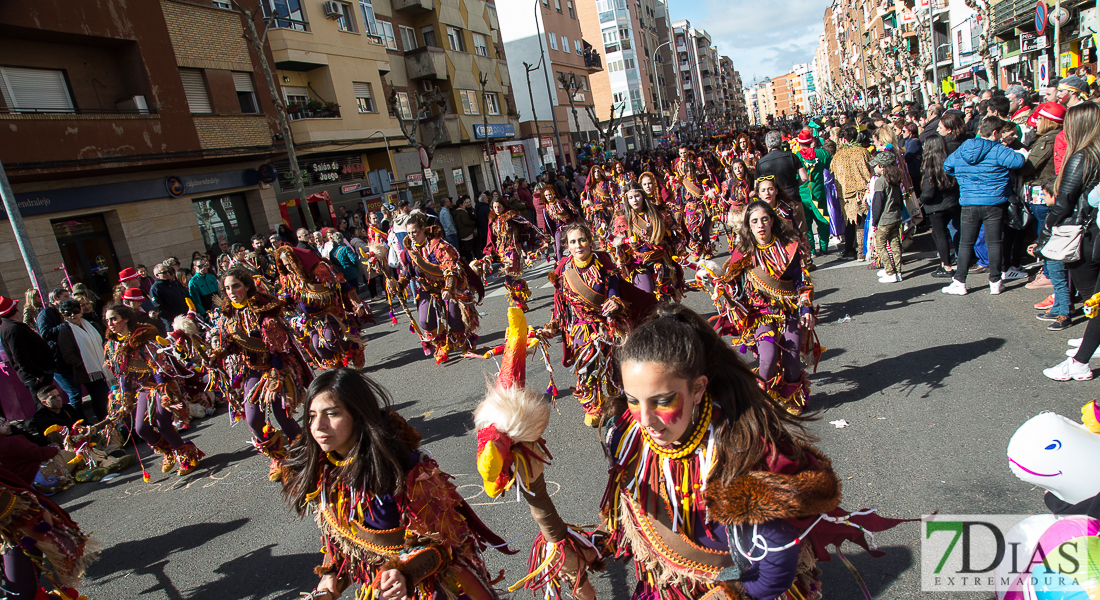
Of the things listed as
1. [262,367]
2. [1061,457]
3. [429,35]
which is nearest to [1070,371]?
[1061,457]

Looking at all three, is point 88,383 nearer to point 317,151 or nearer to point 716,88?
point 317,151

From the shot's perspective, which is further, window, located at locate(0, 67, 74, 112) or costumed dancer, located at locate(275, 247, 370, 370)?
window, located at locate(0, 67, 74, 112)

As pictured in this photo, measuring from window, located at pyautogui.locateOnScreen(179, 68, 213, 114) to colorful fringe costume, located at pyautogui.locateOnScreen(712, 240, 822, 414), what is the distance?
57.1 ft

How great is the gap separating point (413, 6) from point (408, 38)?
1450 millimetres

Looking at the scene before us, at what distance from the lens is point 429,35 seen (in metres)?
30.7

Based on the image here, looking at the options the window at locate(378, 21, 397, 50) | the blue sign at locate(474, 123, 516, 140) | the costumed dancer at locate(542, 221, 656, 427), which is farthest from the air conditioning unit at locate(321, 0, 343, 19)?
the costumed dancer at locate(542, 221, 656, 427)

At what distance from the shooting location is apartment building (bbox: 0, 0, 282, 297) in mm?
13492

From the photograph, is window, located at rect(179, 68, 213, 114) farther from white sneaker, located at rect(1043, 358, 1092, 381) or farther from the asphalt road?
white sneaker, located at rect(1043, 358, 1092, 381)

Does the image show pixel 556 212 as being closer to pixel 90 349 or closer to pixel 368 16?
pixel 90 349

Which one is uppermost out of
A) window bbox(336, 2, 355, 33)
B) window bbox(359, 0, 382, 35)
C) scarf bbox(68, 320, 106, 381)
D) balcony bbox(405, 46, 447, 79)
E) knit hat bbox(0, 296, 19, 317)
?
window bbox(359, 0, 382, 35)

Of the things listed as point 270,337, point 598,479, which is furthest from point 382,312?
point 598,479

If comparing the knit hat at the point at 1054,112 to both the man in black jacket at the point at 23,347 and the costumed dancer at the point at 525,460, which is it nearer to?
the costumed dancer at the point at 525,460

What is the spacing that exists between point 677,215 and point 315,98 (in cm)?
1759

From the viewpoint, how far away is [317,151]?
21.7 meters
